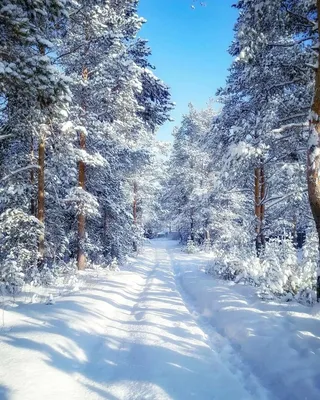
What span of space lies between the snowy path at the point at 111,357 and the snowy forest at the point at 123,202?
0.03m

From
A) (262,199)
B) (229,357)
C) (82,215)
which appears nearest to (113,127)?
(82,215)

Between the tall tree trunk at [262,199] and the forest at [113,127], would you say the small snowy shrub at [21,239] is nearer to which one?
the forest at [113,127]

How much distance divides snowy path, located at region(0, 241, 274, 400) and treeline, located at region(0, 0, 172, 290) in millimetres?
2575

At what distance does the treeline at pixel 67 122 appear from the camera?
5613 millimetres

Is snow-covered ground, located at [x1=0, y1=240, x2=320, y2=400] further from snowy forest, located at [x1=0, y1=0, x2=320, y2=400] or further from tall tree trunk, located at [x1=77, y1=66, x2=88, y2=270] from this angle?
tall tree trunk, located at [x1=77, y1=66, x2=88, y2=270]

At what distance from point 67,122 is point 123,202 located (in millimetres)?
7262

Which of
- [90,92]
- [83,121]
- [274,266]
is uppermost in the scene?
[90,92]

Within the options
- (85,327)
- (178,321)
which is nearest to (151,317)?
(178,321)

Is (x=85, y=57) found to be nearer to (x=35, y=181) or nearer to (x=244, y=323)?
(x=35, y=181)

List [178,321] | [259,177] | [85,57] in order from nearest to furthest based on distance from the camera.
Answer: [178,321] < [85,57] < [259,177]

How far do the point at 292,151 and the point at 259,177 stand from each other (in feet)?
16.5

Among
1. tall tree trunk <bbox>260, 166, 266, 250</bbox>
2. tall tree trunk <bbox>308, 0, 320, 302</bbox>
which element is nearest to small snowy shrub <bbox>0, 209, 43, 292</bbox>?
tall tree trunk <bbox>308, 0, 320, 302</bbox>

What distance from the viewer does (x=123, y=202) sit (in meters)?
16.0

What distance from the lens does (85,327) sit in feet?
18.7
